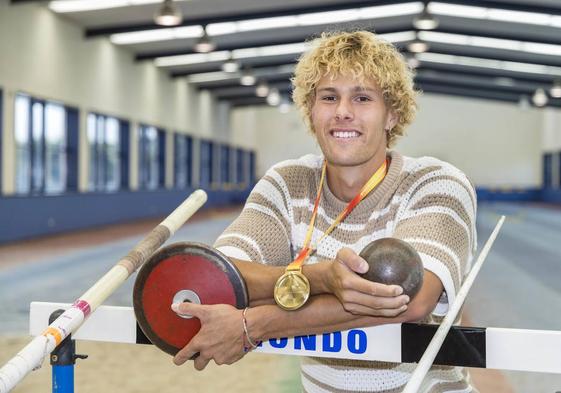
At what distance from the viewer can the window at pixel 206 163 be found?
77.0ft

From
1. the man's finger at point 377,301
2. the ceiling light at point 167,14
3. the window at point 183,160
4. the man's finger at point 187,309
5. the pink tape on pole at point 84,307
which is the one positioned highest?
the ceiling light at point 167,14

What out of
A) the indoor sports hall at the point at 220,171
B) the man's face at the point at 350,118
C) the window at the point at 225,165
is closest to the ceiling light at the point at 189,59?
the indoor sports hall at the point at 220,171

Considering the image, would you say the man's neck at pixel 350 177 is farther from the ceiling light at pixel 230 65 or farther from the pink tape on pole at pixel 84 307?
the ceiling light at pixel 230 65

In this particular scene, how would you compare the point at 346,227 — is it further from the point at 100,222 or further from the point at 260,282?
the point at 100,222

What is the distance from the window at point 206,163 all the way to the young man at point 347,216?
71.2 feet

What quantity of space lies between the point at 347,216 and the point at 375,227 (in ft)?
0.24

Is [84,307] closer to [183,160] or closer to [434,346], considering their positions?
[434,346]

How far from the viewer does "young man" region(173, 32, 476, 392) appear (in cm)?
130

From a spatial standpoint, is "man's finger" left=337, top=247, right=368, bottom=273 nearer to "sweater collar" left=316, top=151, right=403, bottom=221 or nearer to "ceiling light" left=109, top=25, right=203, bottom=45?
"sweater collar" left=316, top=151, right=403, bottom=221

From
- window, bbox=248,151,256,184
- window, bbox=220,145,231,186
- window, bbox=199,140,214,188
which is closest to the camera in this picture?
window, bbox=199,140,214,188

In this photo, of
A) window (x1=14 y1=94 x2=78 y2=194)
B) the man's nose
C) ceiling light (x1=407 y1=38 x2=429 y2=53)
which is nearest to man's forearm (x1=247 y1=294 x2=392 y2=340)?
the man's nose

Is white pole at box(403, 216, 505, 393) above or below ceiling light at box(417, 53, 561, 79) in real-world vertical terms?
below

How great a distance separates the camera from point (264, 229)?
1.65m

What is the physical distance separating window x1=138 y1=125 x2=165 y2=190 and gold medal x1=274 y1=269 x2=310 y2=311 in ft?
55.0
